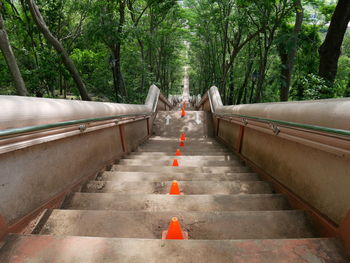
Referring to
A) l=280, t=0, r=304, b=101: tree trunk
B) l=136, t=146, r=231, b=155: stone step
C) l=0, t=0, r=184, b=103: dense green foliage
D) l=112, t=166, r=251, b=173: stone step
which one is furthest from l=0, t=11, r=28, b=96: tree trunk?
l=280, t=0, r=304, b=101: tree trunk

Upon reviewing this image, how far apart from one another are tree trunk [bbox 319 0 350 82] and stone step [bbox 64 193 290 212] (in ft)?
21.2

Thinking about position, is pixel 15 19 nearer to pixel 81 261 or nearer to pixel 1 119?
pixel 1 119

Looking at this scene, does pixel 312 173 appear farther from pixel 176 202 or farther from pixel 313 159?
pixel 176 202

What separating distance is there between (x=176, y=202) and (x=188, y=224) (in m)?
0.34

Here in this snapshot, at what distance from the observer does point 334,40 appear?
6023 millimetres

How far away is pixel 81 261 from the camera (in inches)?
42.3

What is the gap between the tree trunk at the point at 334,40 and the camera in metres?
5.73

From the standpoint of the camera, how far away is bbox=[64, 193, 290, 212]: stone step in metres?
1.78

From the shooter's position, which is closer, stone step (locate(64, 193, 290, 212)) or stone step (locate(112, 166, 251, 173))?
stone step (locate(64, 193, 290, 212))

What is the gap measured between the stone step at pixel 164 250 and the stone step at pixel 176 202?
0.58 m

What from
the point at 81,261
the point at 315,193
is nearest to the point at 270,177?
the point at 315,193

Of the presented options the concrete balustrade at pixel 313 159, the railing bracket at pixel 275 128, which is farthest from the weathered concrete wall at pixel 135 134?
the railing bracket at pixel 275 128

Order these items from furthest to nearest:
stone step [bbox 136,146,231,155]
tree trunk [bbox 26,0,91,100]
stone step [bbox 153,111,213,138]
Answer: stone step [bbox 153,111,213,138], tree trunk [bbox 26,0,91,100], stone step [bbox 136,146,231,155]

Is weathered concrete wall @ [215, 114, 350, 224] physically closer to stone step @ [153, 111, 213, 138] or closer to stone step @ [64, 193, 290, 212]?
stone step @ [64, 193, 290, 212]
